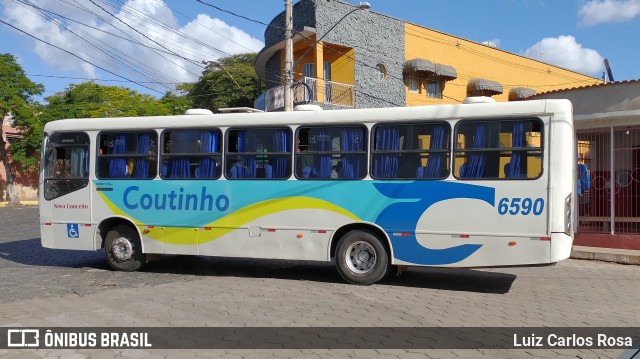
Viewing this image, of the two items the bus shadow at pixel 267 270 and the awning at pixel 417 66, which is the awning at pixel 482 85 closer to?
the awning at pixel 417 66

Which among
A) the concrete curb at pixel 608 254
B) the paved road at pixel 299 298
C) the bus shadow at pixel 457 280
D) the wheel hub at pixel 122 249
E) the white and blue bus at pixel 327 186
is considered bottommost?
the paved road at pixel 299 298

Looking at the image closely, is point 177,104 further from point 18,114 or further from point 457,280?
point 457,280

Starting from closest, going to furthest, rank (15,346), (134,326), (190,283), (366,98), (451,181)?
1. (15,346)
2. (134,326)
3. (451,181)
4. (190,283)
5. (366,98)

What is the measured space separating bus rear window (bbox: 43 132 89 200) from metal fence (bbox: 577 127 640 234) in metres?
11.3

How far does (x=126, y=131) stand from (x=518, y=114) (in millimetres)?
6925

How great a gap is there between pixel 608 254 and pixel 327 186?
698 cm

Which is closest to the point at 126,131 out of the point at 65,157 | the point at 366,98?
the point at 65,157

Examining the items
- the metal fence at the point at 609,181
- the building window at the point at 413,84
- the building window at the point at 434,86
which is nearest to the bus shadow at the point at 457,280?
the metal fence at the point at 609,181

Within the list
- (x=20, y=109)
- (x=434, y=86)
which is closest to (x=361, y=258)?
(x=434, y=86)

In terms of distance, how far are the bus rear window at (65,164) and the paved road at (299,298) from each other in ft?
5.22

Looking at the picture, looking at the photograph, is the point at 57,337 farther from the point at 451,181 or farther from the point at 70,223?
the point at 451,181

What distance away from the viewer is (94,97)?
41281 mm

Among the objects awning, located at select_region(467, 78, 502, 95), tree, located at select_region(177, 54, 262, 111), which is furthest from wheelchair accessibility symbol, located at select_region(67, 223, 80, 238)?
tree, located at select_region(177, 54, 262, 111)

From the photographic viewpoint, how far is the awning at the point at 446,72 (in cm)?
2848
